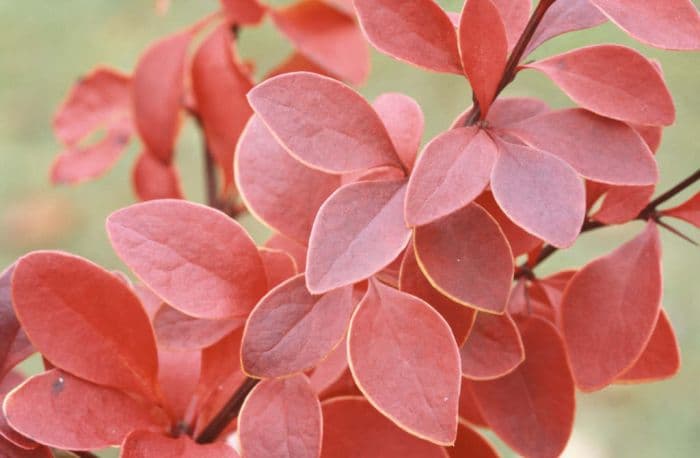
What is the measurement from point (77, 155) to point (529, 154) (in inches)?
19.5

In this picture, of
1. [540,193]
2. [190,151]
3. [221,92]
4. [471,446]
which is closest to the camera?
[540,193]

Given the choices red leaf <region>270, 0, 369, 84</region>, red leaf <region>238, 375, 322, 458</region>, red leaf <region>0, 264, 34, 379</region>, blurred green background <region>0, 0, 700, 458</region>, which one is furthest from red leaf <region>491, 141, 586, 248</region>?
blurred green background <region>0, 0, 700, 458</region>

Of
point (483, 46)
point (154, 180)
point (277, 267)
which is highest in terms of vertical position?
point (483, 46)

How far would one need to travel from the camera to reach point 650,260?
18.0 inches

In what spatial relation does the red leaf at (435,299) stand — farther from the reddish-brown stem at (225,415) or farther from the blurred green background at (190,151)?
the blurred green background at (190,151)

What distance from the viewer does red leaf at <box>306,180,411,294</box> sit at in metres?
0.35

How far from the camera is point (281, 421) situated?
0.40 m

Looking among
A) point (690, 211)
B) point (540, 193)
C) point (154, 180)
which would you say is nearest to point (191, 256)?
point (540, 193)

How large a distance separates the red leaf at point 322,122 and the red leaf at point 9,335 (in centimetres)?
14

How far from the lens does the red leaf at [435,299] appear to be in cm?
40

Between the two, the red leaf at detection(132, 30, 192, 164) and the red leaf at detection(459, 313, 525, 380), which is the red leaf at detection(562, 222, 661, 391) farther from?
the red leaf at detection(132, 30, 192, 164)

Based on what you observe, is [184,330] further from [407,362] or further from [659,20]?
[659,20]

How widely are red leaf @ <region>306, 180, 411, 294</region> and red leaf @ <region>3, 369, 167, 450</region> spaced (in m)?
0.13

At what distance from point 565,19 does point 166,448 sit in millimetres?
259
